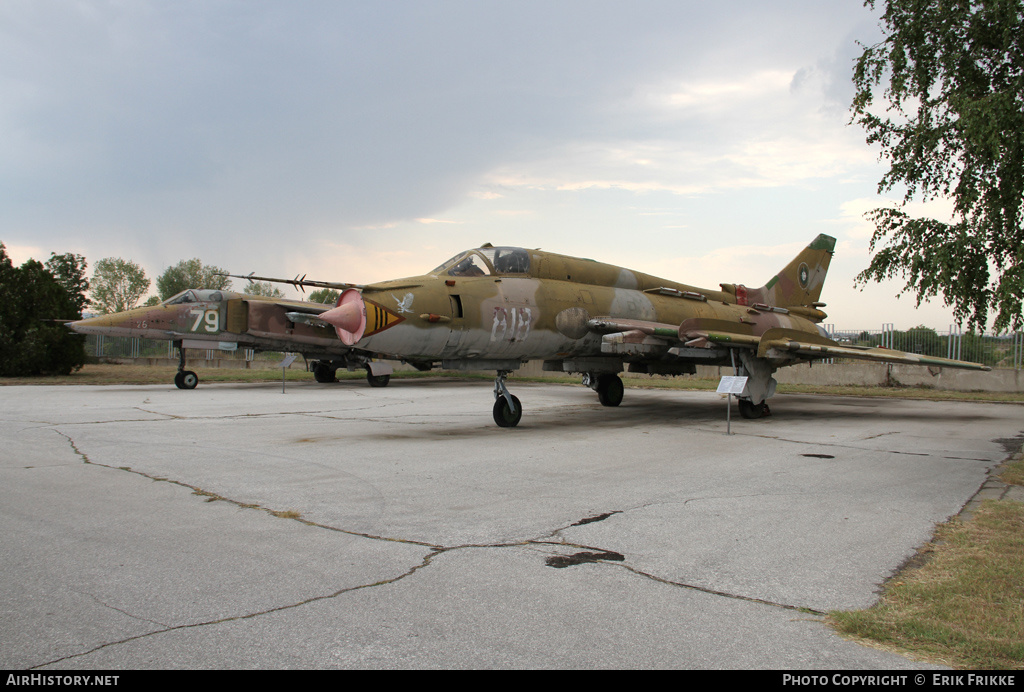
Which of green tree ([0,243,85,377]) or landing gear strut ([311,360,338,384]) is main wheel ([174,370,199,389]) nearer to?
landing gear strut ([311,360,338,384])

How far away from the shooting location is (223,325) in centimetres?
1903

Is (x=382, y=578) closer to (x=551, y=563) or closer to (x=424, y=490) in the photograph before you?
(x=551, y=563)

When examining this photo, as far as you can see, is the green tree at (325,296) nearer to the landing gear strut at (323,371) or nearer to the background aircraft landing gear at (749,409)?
the landing gear strut at (323,371)

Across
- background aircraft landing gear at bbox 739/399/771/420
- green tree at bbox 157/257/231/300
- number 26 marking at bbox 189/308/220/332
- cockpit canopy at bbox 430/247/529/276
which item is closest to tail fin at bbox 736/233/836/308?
background aircraft landing gear at bbox 739/399/771/420

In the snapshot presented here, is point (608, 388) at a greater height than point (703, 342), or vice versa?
point (703, 342)

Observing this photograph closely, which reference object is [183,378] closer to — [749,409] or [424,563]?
[749,409]

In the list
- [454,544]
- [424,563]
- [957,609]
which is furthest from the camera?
[454,544]

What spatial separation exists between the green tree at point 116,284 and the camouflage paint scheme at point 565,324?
225 feet

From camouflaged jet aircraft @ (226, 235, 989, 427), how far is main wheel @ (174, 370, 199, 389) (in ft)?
32.5

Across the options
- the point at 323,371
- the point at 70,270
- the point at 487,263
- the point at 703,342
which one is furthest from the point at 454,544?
the point at 70,270

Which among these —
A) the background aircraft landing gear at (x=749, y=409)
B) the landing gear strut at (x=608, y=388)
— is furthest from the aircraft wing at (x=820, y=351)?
the landing gear strut at (x=608, y=388)

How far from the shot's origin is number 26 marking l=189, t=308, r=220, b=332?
18.7m

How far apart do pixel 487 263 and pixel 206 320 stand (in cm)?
1196
